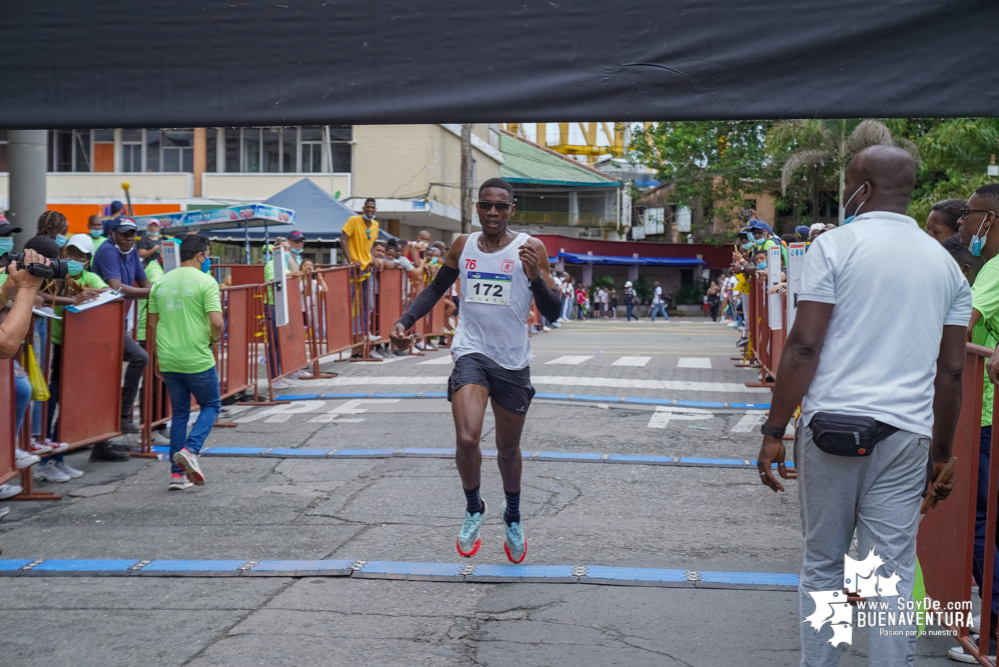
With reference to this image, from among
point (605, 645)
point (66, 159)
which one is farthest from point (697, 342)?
point (66, 159)

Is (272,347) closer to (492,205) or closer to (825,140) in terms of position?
(492,205)

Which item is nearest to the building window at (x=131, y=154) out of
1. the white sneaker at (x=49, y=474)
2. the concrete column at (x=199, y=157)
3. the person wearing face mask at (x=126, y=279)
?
the concrete column at (x=199, y=157)

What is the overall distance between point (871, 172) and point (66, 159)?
3865 centimetres

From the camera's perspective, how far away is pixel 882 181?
3430 mm

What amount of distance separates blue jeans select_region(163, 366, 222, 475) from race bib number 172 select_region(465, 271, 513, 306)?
9.91 feet

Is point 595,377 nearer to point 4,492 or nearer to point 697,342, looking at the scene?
point 4,492

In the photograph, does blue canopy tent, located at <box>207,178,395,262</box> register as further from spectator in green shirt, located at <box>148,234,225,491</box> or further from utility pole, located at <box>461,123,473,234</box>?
spectator in green shirt, located at <box>148,234,225,491</box>

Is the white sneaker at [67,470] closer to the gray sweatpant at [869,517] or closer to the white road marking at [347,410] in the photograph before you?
the white road marking at [347,410]

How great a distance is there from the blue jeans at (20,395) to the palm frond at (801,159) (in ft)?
117

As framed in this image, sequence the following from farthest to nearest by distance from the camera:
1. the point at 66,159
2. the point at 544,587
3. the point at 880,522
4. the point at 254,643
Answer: the point at 66,159
the point at 544,587
the point at 254,643
the point at 880,522

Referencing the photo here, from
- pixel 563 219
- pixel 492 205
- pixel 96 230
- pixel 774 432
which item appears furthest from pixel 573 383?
pixel 563 219

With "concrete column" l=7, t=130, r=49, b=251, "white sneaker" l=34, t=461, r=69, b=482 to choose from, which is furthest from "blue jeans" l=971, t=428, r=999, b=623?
"white sneaker" l=34, t=461, r=69, b=482

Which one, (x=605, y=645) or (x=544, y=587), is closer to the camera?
(x=605, y=645)

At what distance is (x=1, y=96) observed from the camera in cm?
380
